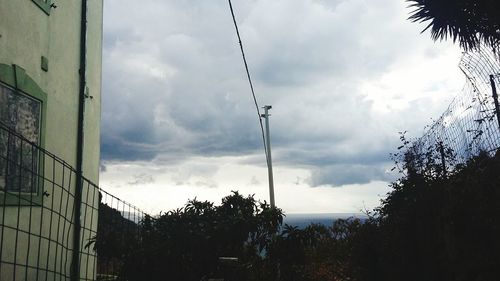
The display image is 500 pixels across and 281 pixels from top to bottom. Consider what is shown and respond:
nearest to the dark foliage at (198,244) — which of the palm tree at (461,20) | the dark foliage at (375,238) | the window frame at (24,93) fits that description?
the dark foliage at (375,238)

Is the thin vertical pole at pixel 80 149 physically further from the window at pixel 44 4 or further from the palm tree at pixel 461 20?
the palm tree at pixel 461 20

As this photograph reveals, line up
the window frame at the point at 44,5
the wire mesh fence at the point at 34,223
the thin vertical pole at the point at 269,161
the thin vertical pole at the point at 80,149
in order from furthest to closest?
1. the thin vertical pole at the point at 269,161
2. the thin vertical pole at the point at 80,149
3. the window frame at the point at 44,5
4. the wire mesh fence at the point at 34,223

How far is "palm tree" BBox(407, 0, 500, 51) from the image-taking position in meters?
8.48

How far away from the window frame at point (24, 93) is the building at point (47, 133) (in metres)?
0.01

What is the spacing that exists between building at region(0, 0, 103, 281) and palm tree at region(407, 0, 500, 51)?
7.64 meters

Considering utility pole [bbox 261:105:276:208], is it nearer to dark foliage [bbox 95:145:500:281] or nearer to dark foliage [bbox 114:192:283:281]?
dark foliage [bbox 95:145:500:281]

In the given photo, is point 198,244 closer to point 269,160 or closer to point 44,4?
point 44,4

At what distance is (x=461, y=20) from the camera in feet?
29.7

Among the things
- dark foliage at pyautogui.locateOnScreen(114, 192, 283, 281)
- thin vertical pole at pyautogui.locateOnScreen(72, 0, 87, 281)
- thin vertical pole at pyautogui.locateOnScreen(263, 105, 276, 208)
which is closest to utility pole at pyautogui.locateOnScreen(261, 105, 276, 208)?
thin vertical pole at pyautogui.locateOnScreen(263, 105, 276, 208)

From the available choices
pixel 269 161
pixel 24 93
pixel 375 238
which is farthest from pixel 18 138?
pixel 269 161

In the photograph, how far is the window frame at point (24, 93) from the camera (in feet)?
18.2

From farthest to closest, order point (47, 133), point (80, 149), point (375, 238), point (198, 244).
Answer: point (80, 149), point (375, 238), point (47, 133), point (198, 244)

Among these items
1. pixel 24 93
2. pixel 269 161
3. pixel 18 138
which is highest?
pixel 269 161

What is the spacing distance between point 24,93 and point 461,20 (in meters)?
8.86
